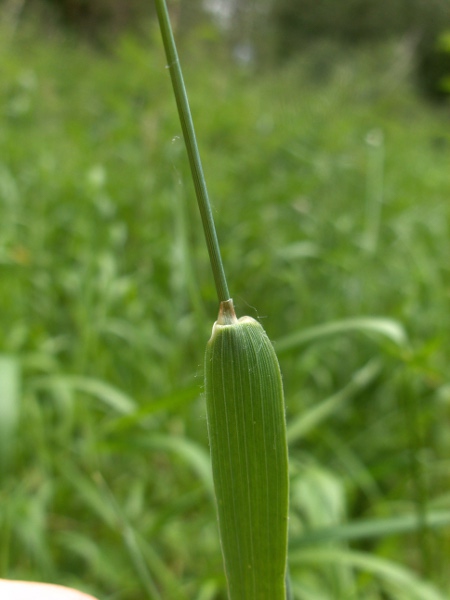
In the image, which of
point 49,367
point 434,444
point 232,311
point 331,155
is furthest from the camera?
point 331,155

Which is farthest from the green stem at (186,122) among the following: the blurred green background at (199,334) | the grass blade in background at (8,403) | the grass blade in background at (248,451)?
the grass blade in background at (8,403)

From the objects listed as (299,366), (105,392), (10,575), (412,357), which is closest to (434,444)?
(299,366)

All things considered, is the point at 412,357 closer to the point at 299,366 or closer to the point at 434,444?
the point at 299,366

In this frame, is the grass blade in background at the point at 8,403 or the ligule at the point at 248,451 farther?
the grass blade in background at the point at 8,403

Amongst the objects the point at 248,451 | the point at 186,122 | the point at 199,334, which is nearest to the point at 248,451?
the point at 248,451

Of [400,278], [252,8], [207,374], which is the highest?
[252,8]

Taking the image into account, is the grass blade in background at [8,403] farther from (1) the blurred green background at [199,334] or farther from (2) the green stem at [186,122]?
(2) the green stem at [186,122]

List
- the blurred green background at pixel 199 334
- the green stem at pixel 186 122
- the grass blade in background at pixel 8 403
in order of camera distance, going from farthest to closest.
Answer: the blurred green background at pixel 199 334
the grass blade in background at pixel 8 403
the green stem at pixel 186 122
